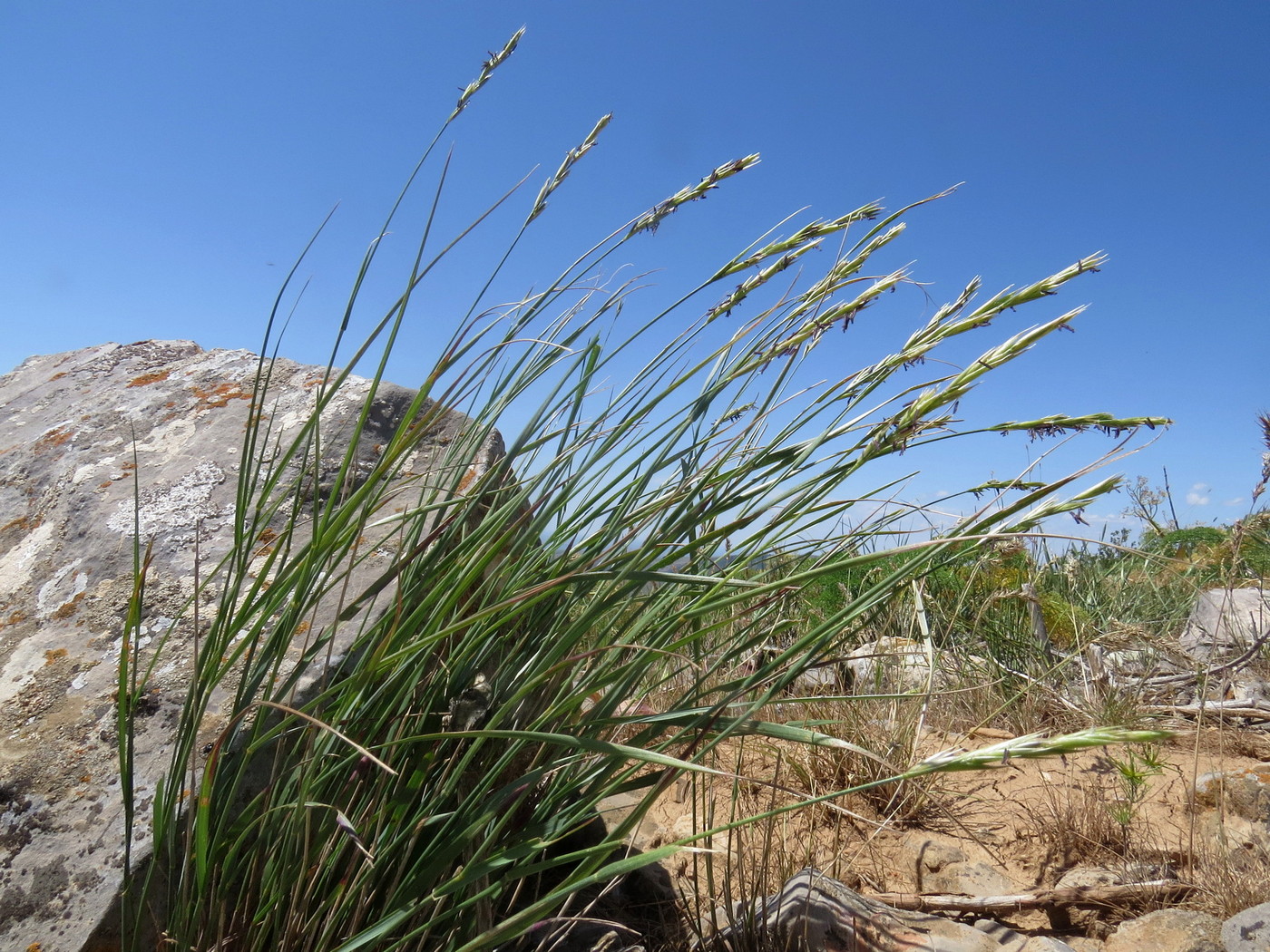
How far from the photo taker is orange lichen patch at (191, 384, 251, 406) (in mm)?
2385

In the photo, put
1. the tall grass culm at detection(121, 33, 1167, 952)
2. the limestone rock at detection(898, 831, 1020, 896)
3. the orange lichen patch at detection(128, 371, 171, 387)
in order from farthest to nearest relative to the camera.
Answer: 1. the orange lichen patch at detection(128, 371, 171, 387)
2. the limestone rock at detection(898, 831, 1020, 896)
3. the tall grass culm at detection(121, 33, 1167, 952)

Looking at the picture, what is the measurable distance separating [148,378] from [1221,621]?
481cm

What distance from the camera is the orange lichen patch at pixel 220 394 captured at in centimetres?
238

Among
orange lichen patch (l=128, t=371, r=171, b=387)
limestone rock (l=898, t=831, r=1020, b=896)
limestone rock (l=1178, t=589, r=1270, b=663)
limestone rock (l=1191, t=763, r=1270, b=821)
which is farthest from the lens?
limestone rock (l=1178, t=589, r=1270, b=663)

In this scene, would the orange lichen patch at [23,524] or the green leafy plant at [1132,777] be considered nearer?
the orange lichen patch at [23,524]

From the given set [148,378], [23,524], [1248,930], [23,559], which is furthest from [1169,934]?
[148,378]

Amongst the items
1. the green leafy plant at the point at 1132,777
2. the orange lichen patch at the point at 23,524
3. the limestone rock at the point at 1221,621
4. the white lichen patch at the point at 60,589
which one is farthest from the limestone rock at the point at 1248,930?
the orange lichen patch at the point at 23,524

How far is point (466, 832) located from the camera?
0.94 m

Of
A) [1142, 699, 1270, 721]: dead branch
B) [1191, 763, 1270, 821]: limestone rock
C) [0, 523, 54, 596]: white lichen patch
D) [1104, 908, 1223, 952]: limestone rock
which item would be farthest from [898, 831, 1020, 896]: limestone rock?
[0, 523, 54, 596]: white lichen patch

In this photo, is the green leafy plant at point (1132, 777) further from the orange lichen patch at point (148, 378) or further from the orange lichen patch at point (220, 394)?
the orange lichen patch at point (148, 378)

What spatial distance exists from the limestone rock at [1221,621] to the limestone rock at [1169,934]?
2200 mm

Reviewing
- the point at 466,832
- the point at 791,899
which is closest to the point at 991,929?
the point at 791,899

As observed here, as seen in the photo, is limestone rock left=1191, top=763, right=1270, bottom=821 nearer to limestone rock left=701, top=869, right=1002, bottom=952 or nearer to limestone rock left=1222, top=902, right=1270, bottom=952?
limestone rock left=1222, top=902, right=1270, bottom=952

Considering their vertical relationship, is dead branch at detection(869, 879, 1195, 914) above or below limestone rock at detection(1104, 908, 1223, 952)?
above
